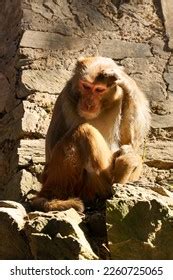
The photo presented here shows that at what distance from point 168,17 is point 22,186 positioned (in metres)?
2.51

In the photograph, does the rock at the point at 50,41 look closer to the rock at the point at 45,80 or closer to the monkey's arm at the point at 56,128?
the rock at the point at 45,80

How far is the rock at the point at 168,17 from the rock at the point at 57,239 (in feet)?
11.0

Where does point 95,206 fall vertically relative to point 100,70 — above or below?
below

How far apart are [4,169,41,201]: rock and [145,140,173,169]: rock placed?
1096 millimetres

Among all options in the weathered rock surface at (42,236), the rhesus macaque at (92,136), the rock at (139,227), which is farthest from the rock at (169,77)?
the rock at (139,227)

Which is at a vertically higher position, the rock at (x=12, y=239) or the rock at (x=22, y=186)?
the rock at (x=12, y=239)

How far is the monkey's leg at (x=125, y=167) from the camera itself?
6.62m

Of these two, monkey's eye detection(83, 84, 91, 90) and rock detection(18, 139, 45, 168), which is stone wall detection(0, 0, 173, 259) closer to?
rock detection(18, 139, 45, 168)

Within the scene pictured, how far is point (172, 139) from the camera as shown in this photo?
309 inches

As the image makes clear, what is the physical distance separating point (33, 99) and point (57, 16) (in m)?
1.02

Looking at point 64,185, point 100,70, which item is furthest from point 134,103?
point 64,185

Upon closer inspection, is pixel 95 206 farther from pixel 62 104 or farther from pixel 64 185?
pixel 62 104

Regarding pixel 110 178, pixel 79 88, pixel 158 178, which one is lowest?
pixel 158 178

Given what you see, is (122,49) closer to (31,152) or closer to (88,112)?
(31,152)
